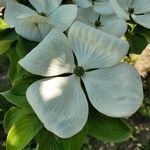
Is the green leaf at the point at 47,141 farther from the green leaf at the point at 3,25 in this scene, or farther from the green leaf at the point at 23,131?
the green leaf at the point at 3,25

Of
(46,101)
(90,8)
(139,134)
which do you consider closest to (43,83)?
(46,101)

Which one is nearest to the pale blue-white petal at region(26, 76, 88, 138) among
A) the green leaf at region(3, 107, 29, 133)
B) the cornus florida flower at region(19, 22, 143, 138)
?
the cornus florida flower at region(19, 22, 143, 138)

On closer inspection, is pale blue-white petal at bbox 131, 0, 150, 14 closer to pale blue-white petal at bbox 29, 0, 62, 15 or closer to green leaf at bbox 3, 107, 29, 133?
pale blue-white petal at bbox 29, 0, 62, 15

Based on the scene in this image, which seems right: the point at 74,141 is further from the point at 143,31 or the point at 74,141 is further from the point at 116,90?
the point at 143,31

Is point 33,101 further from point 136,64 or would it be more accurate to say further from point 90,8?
point 136,64

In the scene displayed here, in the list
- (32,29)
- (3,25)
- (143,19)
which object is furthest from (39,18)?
(143,19)

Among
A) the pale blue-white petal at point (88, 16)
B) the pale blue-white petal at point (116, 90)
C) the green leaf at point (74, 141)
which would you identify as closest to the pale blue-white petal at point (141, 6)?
the pale blue-white petal at point (88, 16)

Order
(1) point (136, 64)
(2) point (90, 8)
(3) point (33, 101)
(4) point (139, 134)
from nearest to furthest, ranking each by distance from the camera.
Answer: (3) point (33, 101), (2) point (90, 8), (4) point (139, 134), (1) point (136, 64)
